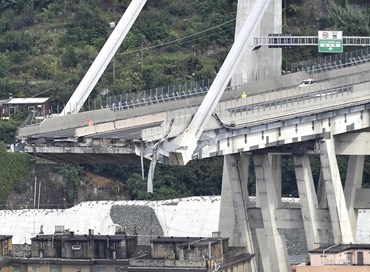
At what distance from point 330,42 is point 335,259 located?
21.6 metres

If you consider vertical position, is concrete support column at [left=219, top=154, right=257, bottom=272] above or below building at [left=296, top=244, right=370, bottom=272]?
above

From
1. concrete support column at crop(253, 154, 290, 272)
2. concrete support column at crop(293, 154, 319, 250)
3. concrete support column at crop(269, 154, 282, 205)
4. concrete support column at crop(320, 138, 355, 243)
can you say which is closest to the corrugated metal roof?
concrete support column at crop(269, 154, 282, 205)

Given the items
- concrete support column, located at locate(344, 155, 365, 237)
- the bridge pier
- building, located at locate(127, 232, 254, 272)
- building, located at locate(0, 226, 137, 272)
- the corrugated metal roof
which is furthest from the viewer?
the corrugated metal roof

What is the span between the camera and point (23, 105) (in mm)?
153000

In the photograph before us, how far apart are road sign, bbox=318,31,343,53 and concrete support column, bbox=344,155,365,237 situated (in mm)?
8535

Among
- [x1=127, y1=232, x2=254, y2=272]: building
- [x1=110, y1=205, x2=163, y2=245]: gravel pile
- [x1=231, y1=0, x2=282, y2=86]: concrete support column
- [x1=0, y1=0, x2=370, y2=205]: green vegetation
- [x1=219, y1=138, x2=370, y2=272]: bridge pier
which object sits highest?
[x1=0, y1=0, x2=370, y2=205]: green vegetation

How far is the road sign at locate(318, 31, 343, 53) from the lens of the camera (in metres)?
124

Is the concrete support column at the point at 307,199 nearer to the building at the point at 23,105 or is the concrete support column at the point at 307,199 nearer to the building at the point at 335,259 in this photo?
the building at the point at 335,259

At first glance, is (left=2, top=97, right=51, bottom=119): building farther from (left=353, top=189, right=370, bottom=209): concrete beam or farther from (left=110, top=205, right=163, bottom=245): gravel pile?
(left=353, top=189, right=370, bottom=209): concrete beam

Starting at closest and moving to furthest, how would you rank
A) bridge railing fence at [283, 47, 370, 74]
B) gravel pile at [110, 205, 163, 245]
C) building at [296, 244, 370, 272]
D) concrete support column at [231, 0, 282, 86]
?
building at [296, 244, 370, 272] < concrete support column at [231, 0, 282, 86] < bridge railing fence at [283, 47, 370, 74] < gravel pile at [110, 205, 163, 245]

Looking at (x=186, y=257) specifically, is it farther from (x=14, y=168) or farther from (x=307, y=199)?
(x=14, y=168)

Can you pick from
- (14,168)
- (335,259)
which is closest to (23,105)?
(14,168)

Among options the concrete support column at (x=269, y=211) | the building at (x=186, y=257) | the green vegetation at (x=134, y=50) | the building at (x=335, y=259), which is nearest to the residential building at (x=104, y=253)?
the building at (x=186, y=257)

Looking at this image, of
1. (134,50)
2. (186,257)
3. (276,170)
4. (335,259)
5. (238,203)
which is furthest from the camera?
(134,50)
